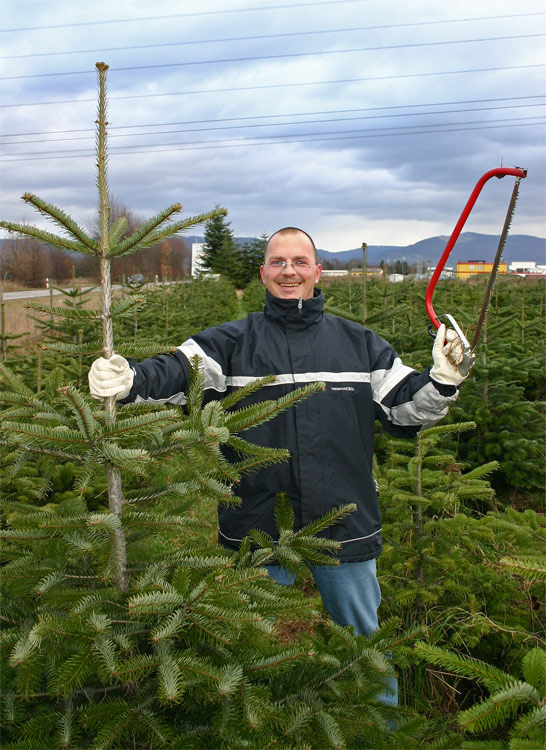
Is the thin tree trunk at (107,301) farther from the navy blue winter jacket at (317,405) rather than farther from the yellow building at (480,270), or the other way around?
the yellow building at (480,270)

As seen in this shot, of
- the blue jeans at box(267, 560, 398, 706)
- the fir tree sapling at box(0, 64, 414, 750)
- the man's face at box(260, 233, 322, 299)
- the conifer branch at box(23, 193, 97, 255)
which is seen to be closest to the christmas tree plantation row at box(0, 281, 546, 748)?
the fir tree sapling at box(0, 64, 414, 750)

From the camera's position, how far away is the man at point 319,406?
2.89 meters

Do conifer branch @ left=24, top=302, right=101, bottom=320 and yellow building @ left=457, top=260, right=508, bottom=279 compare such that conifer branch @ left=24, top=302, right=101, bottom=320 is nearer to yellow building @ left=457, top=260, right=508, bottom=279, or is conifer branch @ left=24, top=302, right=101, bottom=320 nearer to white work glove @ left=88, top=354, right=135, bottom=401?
white work glove @ left=88, top=354, right=135, bottom=401

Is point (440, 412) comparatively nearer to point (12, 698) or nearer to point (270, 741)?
point (270, 741)

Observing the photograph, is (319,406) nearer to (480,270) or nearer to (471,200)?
(471,200)

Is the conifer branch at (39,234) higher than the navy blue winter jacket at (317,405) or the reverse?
higher

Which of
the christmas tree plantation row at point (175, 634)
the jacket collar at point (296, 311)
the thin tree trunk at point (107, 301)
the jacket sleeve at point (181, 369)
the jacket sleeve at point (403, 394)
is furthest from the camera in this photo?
the jacket collar at point (296, 311)

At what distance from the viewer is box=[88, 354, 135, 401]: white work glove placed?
2002mm

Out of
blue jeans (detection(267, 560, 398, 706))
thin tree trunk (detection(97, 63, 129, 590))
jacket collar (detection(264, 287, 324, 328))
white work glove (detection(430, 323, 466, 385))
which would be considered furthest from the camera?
jacket collar (detection(264, 287, 324, 328))

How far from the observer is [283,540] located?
7.47ft

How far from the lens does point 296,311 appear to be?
3080mm

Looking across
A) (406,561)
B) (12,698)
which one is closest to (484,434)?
(406,561)

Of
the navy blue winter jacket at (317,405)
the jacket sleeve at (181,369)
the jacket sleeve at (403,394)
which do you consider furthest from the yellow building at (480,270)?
the jacket sleeve at (181,369)

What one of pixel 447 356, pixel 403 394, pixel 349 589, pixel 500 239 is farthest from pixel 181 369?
pixel 500 239
